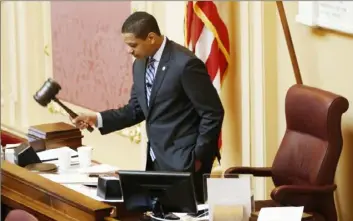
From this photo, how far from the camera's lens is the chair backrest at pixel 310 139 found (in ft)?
14.8

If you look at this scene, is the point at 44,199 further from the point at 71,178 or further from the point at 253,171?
the point at 253,171

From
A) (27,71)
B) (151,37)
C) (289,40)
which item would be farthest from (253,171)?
(27,71)

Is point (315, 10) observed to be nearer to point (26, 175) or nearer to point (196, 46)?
point (196, 46)

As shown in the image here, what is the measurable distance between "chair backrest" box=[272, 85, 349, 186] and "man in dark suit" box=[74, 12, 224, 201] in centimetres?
38

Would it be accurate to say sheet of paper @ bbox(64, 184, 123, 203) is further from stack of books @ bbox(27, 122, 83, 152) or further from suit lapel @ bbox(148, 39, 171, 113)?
stack of books @ bbox(27, 122, 83, 152)

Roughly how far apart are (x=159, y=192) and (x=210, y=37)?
1809 mm

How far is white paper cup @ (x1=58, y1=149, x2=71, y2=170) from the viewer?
15.6 ft

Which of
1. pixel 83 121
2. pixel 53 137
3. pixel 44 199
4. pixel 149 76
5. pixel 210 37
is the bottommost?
pixel 44 199

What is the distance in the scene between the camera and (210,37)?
217 inches

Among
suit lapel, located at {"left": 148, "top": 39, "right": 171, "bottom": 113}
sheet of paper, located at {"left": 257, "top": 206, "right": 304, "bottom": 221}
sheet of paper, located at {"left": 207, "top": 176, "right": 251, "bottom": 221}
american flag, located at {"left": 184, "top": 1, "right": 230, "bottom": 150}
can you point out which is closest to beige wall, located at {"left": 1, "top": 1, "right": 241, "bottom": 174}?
american flag, located at {"left": 184, "top": 1, "right": 230, "bottom": 150}

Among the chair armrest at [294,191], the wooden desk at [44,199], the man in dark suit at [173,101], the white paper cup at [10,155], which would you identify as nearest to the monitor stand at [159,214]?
the wooden desk at [44,199]

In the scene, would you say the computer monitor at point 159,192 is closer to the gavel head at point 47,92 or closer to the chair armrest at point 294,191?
the chair armrest at point 294,191

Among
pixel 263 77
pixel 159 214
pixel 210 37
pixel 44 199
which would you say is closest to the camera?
pixel 159 214

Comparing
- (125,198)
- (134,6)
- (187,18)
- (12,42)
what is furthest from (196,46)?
(12,42)
